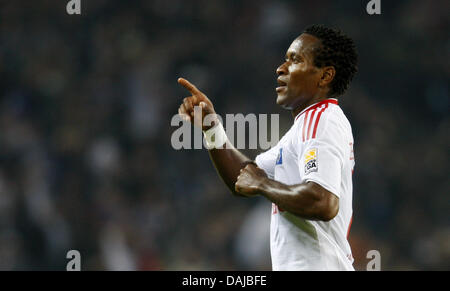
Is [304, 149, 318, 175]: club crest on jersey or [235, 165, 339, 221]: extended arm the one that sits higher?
[304, 149, 318, 175]: club crest on jersey

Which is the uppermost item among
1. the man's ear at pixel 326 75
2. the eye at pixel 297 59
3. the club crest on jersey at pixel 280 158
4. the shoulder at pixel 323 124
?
the eye at pixel 297 59

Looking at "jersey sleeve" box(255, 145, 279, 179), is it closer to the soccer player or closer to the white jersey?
the soccer player

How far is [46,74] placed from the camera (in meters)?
8.16

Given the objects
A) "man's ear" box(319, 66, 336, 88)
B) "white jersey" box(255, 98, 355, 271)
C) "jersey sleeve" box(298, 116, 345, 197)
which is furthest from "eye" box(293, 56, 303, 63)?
"jersey sleeve" box(298, 116, 345, 197)

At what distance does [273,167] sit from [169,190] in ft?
12.6

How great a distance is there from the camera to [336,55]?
315cm

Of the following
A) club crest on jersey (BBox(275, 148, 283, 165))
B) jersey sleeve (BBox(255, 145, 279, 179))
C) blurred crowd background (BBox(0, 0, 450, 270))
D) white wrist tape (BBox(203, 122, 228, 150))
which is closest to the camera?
club crest on jersey (BBox(275, 148, 283, 165))

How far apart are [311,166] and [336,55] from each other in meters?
0.74

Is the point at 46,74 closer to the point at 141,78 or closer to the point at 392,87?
the point at 141,78

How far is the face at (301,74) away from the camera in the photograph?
123 inches

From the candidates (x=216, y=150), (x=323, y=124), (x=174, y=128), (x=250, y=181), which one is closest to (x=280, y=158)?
(x=250, y=181)

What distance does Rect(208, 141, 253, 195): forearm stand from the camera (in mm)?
3502

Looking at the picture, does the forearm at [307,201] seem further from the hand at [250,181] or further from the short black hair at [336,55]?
the short black hair at [336,55]

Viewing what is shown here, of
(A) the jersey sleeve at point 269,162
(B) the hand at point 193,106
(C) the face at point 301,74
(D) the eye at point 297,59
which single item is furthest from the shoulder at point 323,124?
(B) the hand at point 193,106
